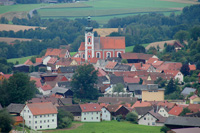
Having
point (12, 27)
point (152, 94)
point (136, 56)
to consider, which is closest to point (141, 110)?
point (152, 94)

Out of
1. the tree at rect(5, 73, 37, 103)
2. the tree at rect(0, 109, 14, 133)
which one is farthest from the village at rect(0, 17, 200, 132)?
the tree at rect(0, 109, 14, 133)

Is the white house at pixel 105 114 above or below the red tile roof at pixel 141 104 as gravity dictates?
below

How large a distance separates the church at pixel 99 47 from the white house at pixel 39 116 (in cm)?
4181

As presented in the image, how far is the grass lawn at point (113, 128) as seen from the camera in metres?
47.1

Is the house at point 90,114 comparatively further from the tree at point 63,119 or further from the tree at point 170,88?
the tree at point 170,88

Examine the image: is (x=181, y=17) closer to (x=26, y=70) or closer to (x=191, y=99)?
(x=26, y=70)

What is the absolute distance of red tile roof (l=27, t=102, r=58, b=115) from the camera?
4775 centimetres

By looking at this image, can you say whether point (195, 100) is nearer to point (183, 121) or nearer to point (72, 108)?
point (183, 121)

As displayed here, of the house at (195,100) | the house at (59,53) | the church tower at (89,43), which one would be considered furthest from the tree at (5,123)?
the church tower at (89,43)

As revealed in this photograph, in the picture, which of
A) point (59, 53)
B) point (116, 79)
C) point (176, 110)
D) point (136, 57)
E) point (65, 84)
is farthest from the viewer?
point (59, 53)

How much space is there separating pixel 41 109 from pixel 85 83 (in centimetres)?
1758

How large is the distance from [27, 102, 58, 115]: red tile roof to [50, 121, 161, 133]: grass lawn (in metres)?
2.59

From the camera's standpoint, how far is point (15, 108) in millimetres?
49156

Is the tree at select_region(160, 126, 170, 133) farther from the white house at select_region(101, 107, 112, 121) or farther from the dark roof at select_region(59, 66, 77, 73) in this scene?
the dark roof at select_region(59, 66, 77, 73)
